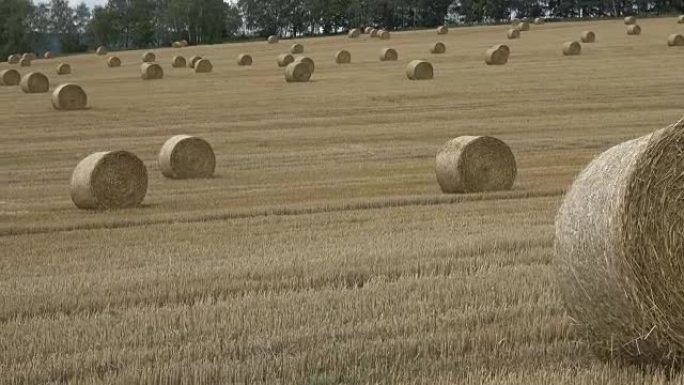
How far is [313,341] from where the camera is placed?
716 cm

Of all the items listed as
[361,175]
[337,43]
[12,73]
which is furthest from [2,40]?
[361,175]

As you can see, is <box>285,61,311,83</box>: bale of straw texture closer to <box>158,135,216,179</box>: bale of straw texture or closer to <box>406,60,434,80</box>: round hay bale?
<box>406,60,434,80</box>: round hay bale

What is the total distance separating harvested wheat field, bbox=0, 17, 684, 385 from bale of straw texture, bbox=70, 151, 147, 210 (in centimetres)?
28

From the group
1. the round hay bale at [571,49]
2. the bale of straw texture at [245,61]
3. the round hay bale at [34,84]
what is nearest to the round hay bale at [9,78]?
the round hay bale at [34,84]

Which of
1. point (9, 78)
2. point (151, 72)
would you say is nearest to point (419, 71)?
point (151, 72)

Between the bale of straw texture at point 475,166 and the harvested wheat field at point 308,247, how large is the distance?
324 mm

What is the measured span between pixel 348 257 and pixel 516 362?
11.6ft

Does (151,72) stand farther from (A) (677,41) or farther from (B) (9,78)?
(A) (677,41)

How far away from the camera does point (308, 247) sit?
1093 cm

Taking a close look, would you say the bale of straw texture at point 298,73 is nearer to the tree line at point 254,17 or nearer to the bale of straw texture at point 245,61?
the bale of straw texture at point 245,61

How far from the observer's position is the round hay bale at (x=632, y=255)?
622 centimetres

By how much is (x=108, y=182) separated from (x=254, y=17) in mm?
81862

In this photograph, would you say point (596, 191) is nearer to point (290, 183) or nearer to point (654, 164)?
point (654, 164)

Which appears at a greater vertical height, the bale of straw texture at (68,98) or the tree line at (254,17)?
the tree line at (254,17)
